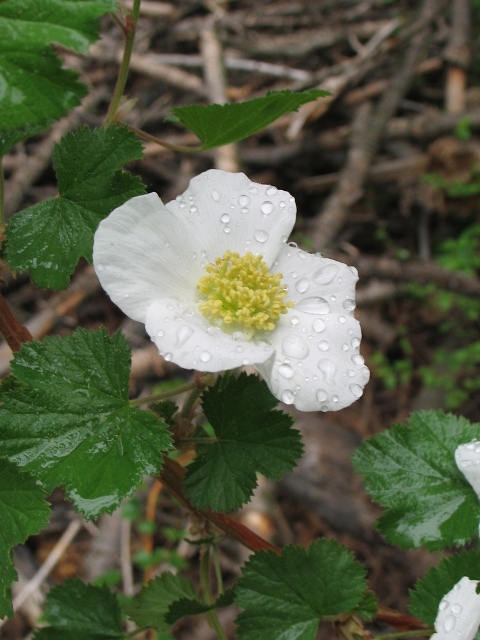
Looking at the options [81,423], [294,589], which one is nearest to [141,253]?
[81,423]

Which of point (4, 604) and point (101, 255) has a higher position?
point (101, 255)

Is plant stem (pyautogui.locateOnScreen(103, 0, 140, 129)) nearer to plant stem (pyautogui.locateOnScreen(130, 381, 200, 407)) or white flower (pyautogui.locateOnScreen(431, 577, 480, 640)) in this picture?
plant stem (pyautogui.locateOnScreen(130, 381, 200, 407))

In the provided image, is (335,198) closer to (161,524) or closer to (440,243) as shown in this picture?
(440,243)

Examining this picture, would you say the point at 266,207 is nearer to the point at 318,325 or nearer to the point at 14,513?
the point at 318,325

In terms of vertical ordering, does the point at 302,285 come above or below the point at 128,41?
below

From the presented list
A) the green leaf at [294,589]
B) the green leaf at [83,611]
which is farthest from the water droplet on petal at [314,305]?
the green leaf at [83,611]

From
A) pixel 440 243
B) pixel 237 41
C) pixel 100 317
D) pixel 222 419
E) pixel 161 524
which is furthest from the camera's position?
pixel 237 41

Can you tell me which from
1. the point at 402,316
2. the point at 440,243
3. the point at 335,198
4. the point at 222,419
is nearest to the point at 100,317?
the point at 335,198
